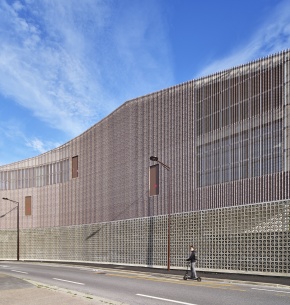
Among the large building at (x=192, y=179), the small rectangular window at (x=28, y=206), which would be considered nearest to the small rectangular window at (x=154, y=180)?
the large building at (x=192, y=179)

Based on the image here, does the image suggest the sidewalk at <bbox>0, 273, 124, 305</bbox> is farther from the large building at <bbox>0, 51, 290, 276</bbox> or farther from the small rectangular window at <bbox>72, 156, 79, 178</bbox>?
the small rectangular window at <bbox>72, 156, 79, 178</bbox>

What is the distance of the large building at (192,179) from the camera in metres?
24.0

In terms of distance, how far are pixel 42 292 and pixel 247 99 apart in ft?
60.2

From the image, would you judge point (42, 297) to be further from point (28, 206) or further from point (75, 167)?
point (28, 206)

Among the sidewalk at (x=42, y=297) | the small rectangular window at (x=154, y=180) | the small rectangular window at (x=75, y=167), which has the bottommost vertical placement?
the sidewalk at (x=42, y=297)

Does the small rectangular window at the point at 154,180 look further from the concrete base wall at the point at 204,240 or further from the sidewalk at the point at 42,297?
the sidewalk at the point at 42,297

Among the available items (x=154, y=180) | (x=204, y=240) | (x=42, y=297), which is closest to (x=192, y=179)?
(x=154, y=180)

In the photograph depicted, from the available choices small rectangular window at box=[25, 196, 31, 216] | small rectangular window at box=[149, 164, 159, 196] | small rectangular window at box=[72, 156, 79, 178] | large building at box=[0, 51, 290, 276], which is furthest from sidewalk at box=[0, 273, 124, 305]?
small rectangular window at box=[25, 196, 31, 216]

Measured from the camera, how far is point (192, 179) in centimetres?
3069

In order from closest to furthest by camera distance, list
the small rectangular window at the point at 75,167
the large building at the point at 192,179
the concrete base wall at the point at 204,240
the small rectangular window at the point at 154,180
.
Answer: the concrete base wall at the point at 204,240
the large building at the point at 192,179
the small rectangular window at the point at 154,180
the small rectangular window at the point at 75,167

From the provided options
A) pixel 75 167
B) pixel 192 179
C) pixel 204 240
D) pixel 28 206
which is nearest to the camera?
pixel 204 240

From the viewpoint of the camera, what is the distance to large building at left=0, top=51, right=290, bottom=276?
23969 millimetres

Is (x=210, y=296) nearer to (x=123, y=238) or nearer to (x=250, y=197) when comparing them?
(x=250, y=197)

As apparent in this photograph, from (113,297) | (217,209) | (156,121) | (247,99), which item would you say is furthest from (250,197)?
(113,297)
